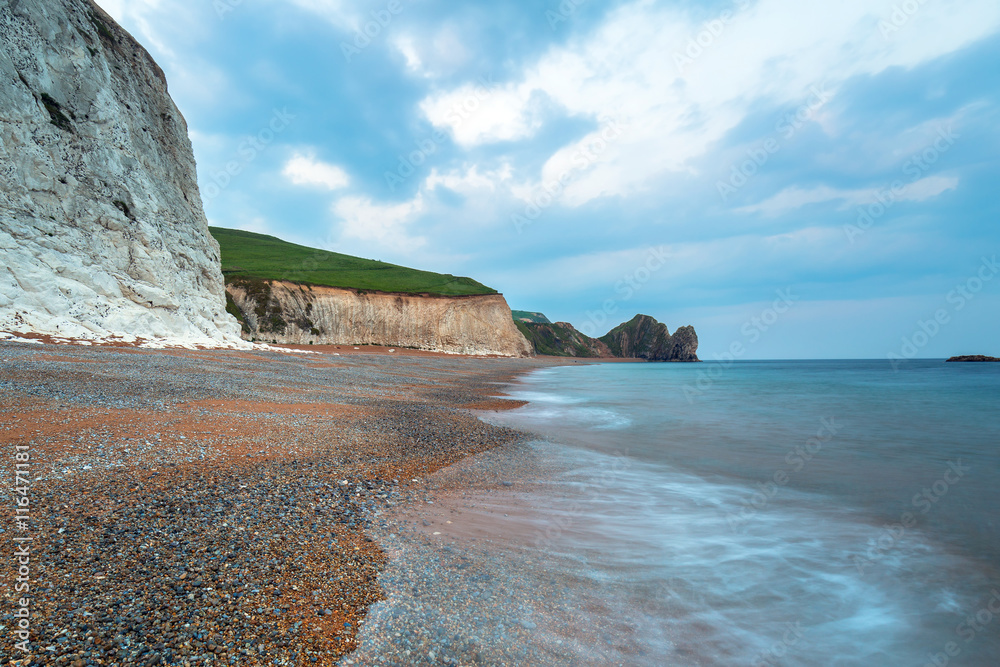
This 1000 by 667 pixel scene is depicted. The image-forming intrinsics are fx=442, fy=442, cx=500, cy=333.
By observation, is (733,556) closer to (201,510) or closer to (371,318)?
(201,510)

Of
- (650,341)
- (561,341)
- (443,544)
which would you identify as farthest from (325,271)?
(650,341)

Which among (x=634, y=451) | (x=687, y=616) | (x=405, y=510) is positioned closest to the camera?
Answer: (x=687, y=616)

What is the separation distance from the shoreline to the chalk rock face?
10.6m

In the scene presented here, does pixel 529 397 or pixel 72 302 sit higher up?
pixel 72 302

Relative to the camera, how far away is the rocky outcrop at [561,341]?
13288cm

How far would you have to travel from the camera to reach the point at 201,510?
4.66 meters

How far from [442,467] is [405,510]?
2156 mm

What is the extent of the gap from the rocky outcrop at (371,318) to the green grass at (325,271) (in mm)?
1871

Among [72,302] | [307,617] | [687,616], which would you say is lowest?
[687,616]

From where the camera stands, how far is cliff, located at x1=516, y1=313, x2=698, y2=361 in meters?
137

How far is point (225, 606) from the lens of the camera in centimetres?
313

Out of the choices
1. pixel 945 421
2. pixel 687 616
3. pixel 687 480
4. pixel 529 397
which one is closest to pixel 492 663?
pixel 687 616

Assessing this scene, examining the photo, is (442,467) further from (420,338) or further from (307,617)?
(420,338)

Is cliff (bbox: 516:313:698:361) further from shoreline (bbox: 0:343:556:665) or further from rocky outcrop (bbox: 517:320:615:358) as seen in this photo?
shoreline (bbox: 0:343:556:665)
